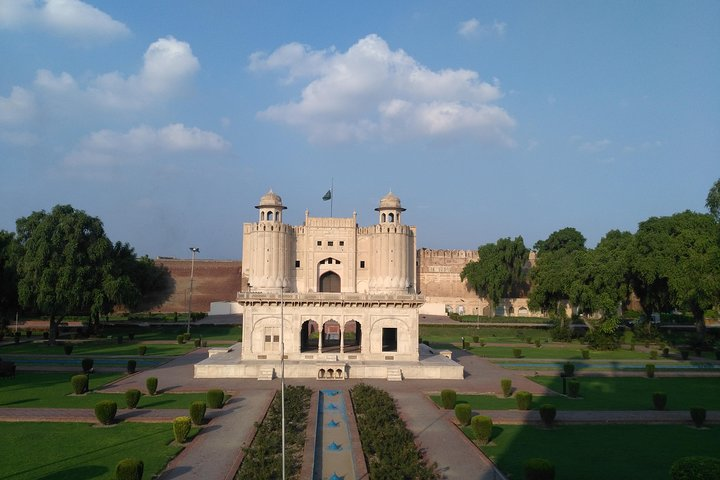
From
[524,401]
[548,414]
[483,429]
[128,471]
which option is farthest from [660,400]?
[128,471]

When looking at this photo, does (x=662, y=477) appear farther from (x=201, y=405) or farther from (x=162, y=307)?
(x=162, y=307)

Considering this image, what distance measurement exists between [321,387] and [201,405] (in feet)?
23.3

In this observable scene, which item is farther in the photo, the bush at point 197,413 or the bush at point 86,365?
the bush at point 86,365

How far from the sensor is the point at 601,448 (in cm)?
1462

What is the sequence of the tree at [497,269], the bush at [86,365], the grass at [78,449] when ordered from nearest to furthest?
1. the grass at [78,449]
2. the bush at [86,365]
3. the tree at [497,269]

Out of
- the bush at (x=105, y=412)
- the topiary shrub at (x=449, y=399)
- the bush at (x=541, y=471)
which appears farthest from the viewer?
the topiary shrub at (x=449, y=399)

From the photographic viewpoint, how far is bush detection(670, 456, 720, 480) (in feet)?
30.4

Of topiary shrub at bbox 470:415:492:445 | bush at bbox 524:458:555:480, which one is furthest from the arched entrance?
bush at bbox 524:458:555:480

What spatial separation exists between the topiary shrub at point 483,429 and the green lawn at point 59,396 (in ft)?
33.4

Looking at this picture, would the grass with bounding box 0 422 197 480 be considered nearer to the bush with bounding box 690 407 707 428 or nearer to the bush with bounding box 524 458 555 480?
the bush with bounding box 524 458 555 480

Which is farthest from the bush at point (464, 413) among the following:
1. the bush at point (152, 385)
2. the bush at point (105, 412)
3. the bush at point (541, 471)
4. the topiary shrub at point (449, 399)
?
the bush at point (152, 385)

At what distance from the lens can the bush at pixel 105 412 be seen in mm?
16250

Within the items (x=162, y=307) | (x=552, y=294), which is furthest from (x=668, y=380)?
(x=162, y=307)

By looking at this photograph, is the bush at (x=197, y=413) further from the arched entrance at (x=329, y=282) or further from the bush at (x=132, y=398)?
the arched entrance at (x=329, y=282)
